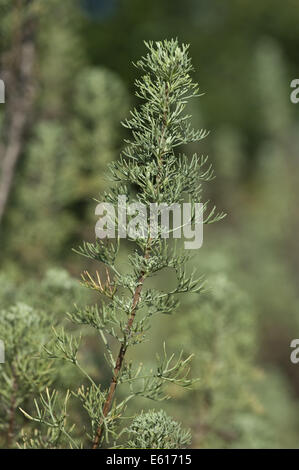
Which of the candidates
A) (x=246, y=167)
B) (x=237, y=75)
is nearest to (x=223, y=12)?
(x=237, y=75)

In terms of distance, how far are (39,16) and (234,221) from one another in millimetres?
17211

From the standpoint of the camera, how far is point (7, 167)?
10.1 metres

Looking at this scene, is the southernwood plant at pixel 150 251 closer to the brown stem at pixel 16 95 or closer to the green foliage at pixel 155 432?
the green foliage at pixel 155 432

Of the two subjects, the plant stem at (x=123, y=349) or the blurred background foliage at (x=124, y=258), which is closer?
the plant stem at (x=123, y=349)

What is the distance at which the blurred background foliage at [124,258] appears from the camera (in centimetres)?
759

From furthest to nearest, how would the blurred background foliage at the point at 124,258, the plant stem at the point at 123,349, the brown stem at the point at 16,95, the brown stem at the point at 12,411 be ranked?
the brown stem at the point at 16,95 < the blurred background foliage at the point at 124,258 < the brown stem at the point at 12,411 < the plant stem at the point at 123,349

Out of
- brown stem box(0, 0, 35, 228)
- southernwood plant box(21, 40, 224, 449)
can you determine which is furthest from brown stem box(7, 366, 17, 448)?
brown stem box(0, 0, 35, 228)

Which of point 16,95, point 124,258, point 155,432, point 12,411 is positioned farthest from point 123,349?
point 16,95

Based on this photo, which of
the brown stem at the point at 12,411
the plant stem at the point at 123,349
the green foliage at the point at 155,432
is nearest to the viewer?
the plant stem at the point at 123,349

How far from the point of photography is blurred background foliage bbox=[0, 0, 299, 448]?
7.59m

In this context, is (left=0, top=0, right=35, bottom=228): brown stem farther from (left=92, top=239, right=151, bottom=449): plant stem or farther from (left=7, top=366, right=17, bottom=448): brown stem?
(left=92, top=239, right=151, bottom=449): plant stem

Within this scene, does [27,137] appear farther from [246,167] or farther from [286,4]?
[286,4]

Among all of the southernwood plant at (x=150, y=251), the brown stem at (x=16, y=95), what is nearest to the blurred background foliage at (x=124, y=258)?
the brown stem at (x=16, y=95)

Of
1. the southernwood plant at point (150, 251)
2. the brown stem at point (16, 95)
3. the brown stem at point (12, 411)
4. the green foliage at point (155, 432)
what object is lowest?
the green foliage at point (155, 432)
